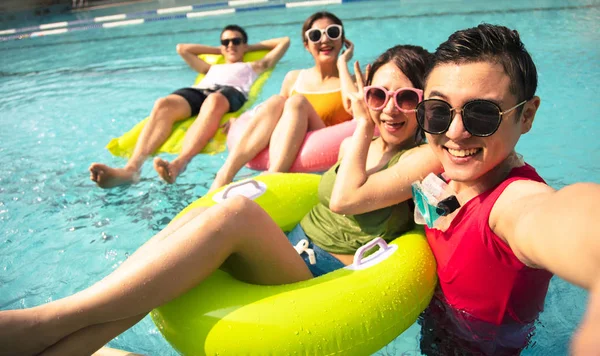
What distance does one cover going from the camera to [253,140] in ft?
12.0

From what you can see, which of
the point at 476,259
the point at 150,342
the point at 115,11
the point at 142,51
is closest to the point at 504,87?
the point at 476,259

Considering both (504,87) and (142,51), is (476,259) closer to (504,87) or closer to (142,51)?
(504,87)

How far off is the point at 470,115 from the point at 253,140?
228 centimetres

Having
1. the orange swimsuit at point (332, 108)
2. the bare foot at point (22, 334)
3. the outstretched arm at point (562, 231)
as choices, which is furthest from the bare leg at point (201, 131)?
the outstretched arm at point (562, 231)

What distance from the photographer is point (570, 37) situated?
6.58 m

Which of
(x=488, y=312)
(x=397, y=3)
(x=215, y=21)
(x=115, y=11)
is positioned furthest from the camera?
(x=115, y=11)

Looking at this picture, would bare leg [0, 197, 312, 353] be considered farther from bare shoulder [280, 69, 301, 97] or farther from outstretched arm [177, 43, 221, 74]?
outstretched arm [177, 43, 221, 74]

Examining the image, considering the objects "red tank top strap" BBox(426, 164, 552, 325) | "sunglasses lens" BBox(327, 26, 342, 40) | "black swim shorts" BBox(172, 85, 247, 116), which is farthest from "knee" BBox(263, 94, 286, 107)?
"red tank top strap" BBox(426, 164, 552, 325)

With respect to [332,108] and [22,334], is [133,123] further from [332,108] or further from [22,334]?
[22,334]

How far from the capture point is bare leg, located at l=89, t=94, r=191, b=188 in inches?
154

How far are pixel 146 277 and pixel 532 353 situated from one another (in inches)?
61.2

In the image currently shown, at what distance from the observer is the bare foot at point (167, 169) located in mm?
3669

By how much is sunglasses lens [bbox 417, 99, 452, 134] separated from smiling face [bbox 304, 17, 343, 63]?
2.63m

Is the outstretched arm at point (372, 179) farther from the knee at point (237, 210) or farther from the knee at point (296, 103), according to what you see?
the knee at point (296, 103)
